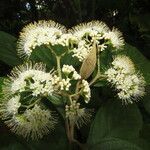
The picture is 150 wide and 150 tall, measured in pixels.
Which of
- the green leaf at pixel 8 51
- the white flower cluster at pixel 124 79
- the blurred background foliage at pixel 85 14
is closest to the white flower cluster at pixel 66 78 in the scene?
the white flower cluster at pixel 124 79

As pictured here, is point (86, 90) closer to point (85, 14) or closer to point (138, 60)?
point (138, 60)

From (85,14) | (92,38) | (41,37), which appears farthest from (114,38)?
(85,14)

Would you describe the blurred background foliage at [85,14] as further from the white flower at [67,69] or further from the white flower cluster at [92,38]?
the white flower at [67,69]

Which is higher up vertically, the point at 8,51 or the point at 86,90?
the point at 8,51

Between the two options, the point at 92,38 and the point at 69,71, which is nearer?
the point at 69,71

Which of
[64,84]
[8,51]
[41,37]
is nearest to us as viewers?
[64,84]

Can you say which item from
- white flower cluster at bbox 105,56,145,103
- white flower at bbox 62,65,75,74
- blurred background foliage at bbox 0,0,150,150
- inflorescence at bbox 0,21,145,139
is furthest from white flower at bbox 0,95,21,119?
blurred background foliage at bbox 0,0,150,150

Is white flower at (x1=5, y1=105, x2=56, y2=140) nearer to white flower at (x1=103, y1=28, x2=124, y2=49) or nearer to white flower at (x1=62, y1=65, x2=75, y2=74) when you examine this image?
white flower at (x1=62, y1=65, x2=75, y2=74)
